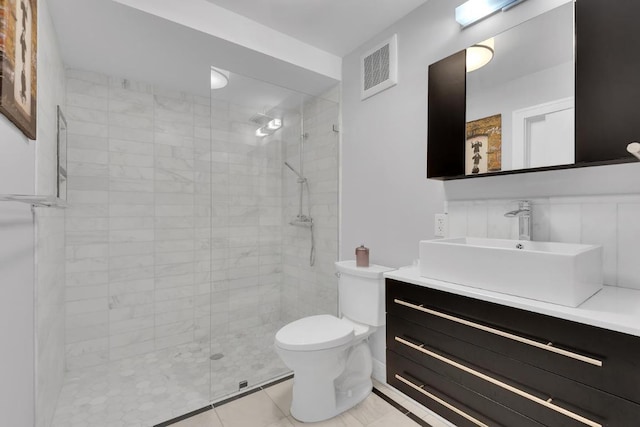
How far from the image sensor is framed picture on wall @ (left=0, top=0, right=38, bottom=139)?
0.86 m

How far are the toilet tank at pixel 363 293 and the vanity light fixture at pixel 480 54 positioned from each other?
1279mm

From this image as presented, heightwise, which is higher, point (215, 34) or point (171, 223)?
point (215, 34)

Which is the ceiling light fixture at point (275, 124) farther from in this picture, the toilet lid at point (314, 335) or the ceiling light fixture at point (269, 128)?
the toilet lid at point (314, 335)

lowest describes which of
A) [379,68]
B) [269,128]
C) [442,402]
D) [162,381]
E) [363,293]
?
[162,381]

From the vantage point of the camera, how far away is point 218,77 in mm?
2045

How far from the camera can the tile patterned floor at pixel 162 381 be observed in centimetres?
177

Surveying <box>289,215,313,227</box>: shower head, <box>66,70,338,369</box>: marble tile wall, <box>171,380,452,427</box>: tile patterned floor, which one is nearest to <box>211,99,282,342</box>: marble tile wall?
<box>66,70,338,369</box>: marble tile wall

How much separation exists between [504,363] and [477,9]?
176 centimetres

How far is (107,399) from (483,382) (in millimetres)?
2236

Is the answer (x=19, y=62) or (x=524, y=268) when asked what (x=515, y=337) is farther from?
(x=19, y=62)

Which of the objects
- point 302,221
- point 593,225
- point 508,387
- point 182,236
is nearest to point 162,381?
point 182,236

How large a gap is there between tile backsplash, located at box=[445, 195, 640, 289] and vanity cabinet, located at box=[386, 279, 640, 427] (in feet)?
1.53

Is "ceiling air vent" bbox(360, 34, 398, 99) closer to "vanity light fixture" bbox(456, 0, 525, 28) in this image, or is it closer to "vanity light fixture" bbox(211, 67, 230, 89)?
"vanity light fixture" bbox(456, 0, 525, 28)

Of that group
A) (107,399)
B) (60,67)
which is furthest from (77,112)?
(107,399)
